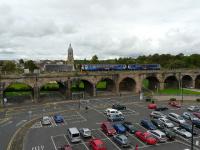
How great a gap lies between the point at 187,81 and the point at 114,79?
40.3 m

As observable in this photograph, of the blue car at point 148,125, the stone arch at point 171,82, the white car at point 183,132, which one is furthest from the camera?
the stone arch at point 171,82

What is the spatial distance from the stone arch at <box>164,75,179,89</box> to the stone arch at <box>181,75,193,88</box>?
5298 millimetres

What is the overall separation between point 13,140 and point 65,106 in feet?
97.6

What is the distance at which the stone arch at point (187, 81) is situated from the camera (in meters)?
110

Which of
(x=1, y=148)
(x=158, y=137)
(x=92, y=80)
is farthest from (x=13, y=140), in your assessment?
(x=92, y=80)

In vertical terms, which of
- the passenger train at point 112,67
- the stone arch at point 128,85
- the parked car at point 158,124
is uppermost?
the passenger train at point 112,67

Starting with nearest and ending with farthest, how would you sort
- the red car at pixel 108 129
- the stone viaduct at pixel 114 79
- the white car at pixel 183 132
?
the white car at pixel 183 132 → the red car at pixel 108 129 → the stone viaduct at pixel 114 79

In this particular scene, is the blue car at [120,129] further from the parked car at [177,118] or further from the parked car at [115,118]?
the parked car at [177,118]

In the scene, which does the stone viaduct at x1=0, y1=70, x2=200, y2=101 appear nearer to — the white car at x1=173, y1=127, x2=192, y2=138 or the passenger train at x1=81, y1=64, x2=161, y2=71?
the passenger train at x1=81, y1=64, x2=161, y2=71

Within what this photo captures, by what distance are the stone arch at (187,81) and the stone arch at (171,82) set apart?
17.4ft

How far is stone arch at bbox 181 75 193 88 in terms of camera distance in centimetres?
10962

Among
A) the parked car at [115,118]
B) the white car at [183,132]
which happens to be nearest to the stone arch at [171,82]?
the parked car at [115,118]

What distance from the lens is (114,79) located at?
91.5 m

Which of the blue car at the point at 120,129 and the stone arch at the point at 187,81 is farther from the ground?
the stone arch at the point at 187,81
